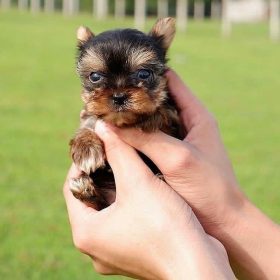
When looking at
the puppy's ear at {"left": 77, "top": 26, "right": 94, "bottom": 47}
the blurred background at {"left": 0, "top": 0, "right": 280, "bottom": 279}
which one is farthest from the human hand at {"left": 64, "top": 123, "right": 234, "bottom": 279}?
the blurred background at {"left": 0, "top": 0, "right": 280, "bottom": 279}

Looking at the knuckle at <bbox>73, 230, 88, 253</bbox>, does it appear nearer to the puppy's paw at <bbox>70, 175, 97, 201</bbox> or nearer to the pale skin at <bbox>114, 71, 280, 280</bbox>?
the puppy's paw at <bbox>70, 175, 97, 201</bbox>

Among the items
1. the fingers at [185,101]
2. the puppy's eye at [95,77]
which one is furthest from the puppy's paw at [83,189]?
the fingers at [185,101]

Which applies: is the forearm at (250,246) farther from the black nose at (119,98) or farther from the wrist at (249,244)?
the black nose at (119,98)

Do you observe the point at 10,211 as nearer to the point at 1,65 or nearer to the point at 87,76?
the point at 87,76

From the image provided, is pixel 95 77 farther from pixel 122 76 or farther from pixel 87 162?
pixel 87 162

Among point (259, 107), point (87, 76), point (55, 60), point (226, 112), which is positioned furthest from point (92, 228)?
point (55, 60)

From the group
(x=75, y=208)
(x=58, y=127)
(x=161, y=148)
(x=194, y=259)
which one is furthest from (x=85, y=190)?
(x=58, y=127)
